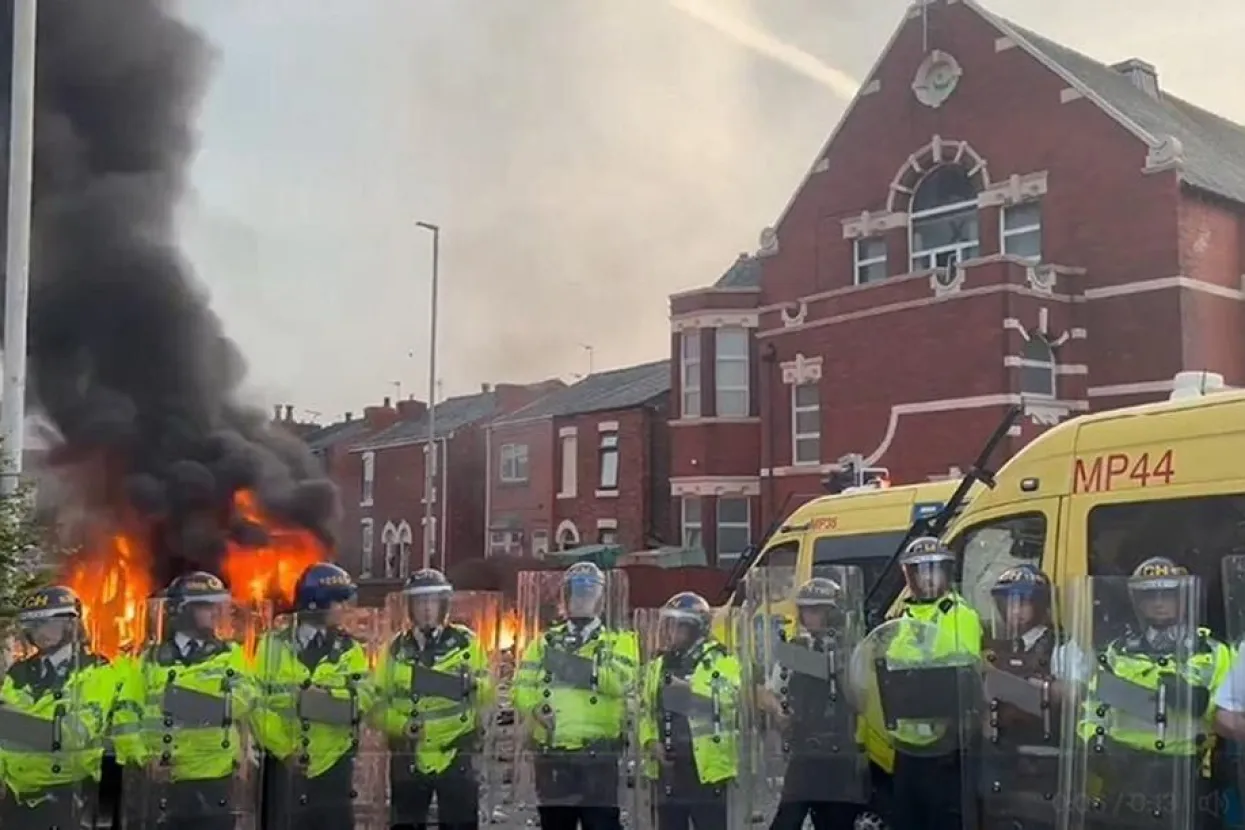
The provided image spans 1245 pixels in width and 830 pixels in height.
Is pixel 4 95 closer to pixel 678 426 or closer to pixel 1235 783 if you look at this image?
pixel 1235 783

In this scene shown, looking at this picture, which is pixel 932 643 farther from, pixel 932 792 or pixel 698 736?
pixel 698 736

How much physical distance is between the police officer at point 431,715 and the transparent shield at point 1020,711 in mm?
2338

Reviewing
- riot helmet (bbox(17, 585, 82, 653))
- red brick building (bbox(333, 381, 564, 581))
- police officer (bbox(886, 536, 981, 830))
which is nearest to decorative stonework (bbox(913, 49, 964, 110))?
red brick building (bbox(333, 381, 564, 581))

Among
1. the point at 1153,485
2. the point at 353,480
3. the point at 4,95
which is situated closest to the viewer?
the point at 1153,485

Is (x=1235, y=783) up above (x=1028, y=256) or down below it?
below

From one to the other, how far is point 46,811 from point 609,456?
91.9 feet

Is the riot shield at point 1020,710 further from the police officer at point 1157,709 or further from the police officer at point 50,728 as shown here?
the police officer at point 50,728

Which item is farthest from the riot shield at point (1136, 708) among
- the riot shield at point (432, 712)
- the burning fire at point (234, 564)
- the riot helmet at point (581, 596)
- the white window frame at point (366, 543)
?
the white window frame at point (366, 543)

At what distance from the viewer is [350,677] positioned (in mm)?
6578

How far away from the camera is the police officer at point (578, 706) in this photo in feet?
22.1

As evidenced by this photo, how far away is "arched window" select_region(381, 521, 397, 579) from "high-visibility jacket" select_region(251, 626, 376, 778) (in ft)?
114

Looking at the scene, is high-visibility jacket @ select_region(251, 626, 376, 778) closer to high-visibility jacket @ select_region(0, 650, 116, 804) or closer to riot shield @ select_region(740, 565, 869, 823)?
high-visibility jacket @ select_region(0, 650, 116, 804)

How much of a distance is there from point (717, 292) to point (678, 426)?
9.52 feet

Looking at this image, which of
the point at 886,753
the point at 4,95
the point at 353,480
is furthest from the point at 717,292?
the point at 886,753
